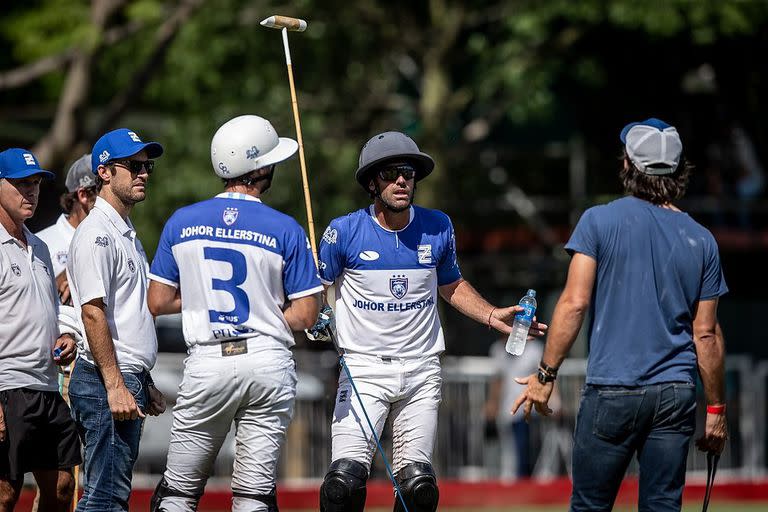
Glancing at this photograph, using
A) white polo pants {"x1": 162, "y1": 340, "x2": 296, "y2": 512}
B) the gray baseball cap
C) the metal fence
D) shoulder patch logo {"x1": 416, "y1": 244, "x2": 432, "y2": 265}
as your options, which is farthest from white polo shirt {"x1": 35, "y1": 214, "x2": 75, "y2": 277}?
the metal fence

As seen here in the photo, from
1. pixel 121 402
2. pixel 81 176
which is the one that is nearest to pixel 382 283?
pixel 121 402

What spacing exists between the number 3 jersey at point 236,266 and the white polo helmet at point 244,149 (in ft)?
0.55

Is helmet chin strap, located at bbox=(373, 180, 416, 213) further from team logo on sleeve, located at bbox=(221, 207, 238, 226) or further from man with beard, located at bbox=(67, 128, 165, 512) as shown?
man with beard, located at bbox=(67, 128, 165, 512)

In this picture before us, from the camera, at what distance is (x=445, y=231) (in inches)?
318

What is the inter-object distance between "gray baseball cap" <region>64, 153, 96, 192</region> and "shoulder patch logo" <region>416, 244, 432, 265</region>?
2153 millimetres

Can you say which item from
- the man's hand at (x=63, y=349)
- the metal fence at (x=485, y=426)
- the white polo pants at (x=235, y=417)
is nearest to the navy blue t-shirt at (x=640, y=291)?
the white polo pants at (x=235, y=417)

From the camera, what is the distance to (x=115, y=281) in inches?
287

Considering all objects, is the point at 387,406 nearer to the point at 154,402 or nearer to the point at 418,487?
the point at 418,487

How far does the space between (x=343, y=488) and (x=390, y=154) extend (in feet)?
5.96

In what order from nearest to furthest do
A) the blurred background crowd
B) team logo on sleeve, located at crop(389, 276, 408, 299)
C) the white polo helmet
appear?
the white polo helmet
team logo on sleeve, located at crop(389, 276, 408, 299)
the blurred background crowd

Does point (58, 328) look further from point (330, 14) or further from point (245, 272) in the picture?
point (330, 14)

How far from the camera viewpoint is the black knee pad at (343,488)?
297 inches

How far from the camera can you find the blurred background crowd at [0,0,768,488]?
17.3 m

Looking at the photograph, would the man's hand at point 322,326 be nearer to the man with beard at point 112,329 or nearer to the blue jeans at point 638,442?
the man with beard at point 112,329
